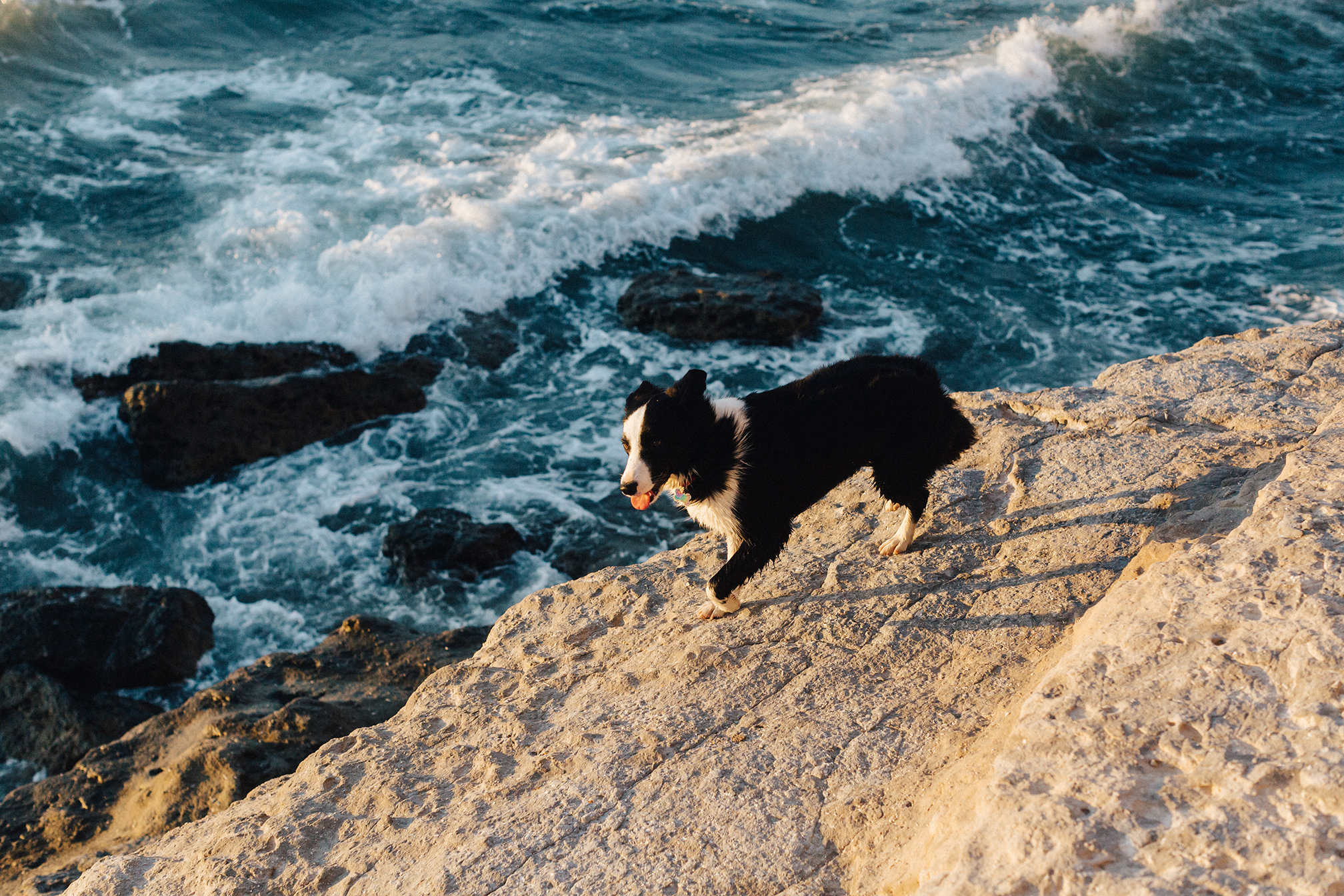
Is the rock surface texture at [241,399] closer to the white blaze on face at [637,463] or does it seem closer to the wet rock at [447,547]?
the wet rock at [447,547]

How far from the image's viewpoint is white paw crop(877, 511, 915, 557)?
461 cm

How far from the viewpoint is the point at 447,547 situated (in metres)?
7.68

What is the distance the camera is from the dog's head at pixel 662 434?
3.98 meters

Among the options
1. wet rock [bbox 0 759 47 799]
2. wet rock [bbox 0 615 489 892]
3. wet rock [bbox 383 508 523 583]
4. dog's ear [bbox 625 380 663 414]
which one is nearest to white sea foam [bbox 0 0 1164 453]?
wet rock [bbox 383 508 523 583]

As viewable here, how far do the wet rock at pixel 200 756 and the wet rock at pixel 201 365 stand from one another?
462cm

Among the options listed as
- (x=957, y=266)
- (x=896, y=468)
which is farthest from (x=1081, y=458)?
(x=957, y=266)

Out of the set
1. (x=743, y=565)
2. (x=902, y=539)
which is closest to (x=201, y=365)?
(x=743, y=565)

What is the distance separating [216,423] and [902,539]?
271 inches

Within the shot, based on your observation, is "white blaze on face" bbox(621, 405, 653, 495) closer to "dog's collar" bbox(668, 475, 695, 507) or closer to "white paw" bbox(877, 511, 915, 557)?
"dog's collar" bbox(668, 475, 695, 507)

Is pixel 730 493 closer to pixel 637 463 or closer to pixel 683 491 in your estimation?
pixel 683 491

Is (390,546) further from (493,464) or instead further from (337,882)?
(337,882)

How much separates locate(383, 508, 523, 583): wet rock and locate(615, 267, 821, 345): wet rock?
3.89 m

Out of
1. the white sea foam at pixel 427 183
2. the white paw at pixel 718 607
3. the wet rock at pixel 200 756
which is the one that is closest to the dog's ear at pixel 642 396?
the white paw at pixel 718 607

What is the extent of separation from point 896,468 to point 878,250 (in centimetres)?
920
